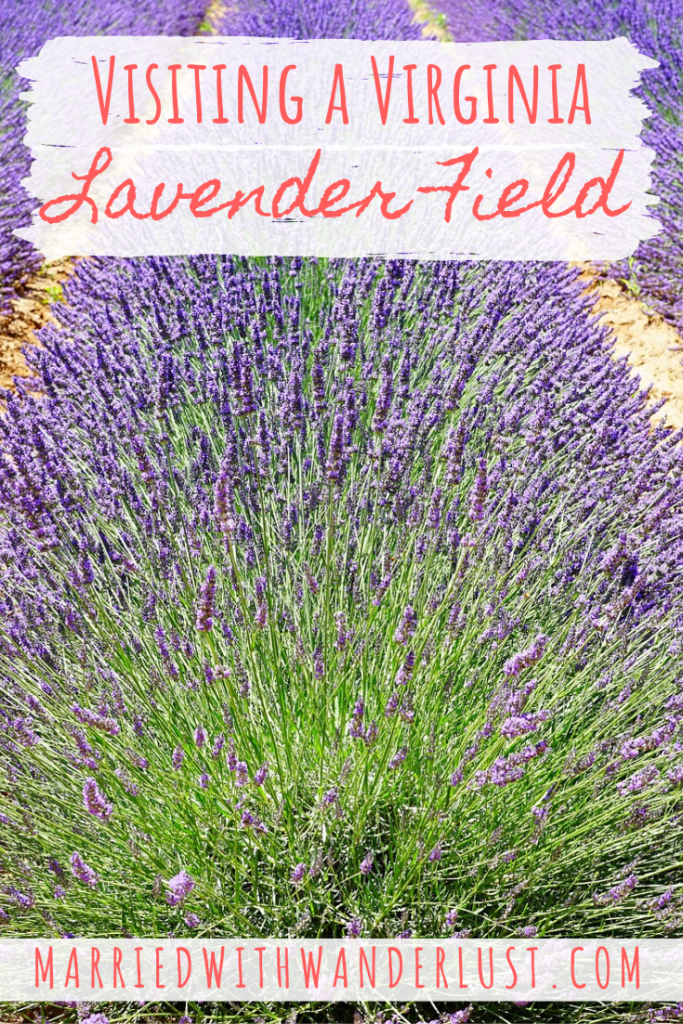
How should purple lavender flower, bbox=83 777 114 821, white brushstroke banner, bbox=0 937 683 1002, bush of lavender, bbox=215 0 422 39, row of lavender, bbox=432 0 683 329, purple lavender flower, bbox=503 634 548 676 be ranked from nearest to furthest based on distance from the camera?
purple lavender flower, bbox=83 777 114 821 → purple lavender flower, bbox=503 634 548 676 → white brushstroke banner, bbox=0 937 683 1002 → row of lavender, bbox=432 0 683 329 → bush of lavender, bbox=215 0 422 39

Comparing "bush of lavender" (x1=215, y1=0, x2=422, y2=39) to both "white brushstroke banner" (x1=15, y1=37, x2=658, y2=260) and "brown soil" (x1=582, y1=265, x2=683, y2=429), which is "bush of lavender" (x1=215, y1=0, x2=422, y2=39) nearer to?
"white brushstroke banner" (x1=15, y1=37, x2=658, y2=260)

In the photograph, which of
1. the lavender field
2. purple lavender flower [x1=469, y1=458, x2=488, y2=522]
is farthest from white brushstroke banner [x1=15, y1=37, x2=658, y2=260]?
purple lavender flower [x1=469, y1=458, x2=488, y2=522]

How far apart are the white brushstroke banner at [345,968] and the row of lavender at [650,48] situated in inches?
165

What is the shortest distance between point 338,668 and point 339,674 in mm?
44

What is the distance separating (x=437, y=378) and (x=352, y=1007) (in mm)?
1826

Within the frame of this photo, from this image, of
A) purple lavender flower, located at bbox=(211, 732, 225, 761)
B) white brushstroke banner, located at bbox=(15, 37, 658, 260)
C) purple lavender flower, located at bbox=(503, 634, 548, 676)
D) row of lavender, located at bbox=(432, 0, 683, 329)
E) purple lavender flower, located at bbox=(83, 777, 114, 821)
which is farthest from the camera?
row of lavender, located at bbox=(432, 0, 683, 329)

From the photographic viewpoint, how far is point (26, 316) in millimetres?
4812

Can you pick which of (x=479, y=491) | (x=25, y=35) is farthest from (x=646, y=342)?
(x=25, y=35)

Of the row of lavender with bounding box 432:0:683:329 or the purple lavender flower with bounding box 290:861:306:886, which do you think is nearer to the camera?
the purple lavender flower with bounding box 290:861:306:886

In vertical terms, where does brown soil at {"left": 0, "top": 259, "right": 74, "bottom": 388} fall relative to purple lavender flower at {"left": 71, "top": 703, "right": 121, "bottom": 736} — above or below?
above

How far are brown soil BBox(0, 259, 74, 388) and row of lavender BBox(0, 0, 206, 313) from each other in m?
0.09

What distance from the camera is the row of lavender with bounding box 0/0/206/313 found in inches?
214

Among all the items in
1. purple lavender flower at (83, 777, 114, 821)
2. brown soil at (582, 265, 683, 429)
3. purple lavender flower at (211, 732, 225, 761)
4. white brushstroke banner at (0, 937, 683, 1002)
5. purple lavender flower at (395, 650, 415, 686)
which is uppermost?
brown soil at (582, 265, 683, 429)

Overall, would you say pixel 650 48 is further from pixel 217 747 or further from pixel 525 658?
pixel 217 747
